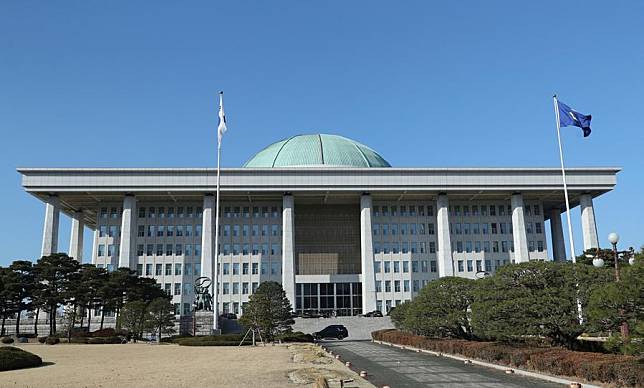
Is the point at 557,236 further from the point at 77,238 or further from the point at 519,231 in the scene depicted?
the point at 77,238

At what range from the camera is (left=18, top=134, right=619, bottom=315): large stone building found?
270 ft

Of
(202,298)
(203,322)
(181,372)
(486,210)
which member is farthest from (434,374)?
(486,210)

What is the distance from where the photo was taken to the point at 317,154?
9450cm

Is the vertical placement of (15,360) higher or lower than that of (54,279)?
lower

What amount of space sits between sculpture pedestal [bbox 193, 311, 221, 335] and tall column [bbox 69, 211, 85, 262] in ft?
126

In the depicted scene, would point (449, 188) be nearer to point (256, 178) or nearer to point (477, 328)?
point (256, 178)

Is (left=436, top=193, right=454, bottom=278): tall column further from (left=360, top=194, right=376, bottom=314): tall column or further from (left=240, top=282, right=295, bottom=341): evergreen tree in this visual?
(left=240, top=282, right=295, bottom=341): evergreen tree

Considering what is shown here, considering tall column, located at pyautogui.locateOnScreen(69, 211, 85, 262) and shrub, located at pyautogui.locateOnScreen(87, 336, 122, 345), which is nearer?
shrub, located at pyautogui.locateOnScreen(87, 336, 122, 345)

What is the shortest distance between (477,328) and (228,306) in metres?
60.4

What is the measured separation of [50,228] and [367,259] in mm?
45500

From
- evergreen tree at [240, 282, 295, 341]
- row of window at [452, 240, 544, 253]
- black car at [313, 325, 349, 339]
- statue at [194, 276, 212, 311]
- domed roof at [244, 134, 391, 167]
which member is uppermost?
domed roof at [244, 134, 391, 167]

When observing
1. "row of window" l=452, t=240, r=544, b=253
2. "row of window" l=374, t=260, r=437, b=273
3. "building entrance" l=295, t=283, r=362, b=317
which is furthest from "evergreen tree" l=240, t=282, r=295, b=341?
"row of window" l=452, t=240, r=544, b=253

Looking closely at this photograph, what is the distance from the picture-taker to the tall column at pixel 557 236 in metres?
91.5

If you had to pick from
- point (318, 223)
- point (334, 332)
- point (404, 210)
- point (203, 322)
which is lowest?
point (334, 332)
